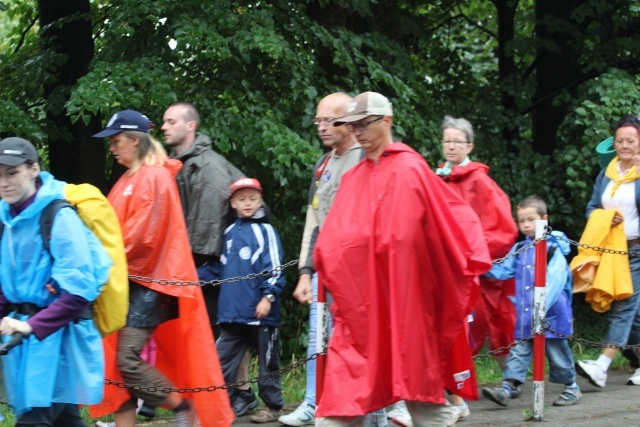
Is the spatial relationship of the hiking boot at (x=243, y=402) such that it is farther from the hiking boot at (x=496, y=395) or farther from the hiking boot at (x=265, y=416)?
the hiking boot at (x=496, y=395)

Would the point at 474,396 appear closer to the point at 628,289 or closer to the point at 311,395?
the point at 311,395

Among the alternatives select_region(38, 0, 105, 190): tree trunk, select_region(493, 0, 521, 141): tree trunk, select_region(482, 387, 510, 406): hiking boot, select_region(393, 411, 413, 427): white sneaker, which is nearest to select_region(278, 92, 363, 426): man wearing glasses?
select_region(393, 411, 413, 427): white sneaker

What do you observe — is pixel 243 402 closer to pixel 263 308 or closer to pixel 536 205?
pixel 263 308

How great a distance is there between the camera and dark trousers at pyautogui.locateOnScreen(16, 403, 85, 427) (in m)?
4.95

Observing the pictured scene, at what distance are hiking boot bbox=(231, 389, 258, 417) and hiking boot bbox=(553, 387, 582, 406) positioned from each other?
7.47ft

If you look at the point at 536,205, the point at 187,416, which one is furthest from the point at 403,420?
the point at 536,205

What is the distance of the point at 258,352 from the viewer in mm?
7586

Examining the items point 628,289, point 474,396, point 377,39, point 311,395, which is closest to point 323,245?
point 474,396

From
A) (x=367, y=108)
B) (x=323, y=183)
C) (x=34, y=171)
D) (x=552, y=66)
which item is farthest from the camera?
(x=552, y=66)

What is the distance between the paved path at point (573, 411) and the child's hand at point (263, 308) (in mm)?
→ 750

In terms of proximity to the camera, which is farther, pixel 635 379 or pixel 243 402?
pixel 635 379

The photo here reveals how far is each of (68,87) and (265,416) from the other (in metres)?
4.78

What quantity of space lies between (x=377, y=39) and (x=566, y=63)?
10.8 ft

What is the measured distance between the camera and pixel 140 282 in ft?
21.0
